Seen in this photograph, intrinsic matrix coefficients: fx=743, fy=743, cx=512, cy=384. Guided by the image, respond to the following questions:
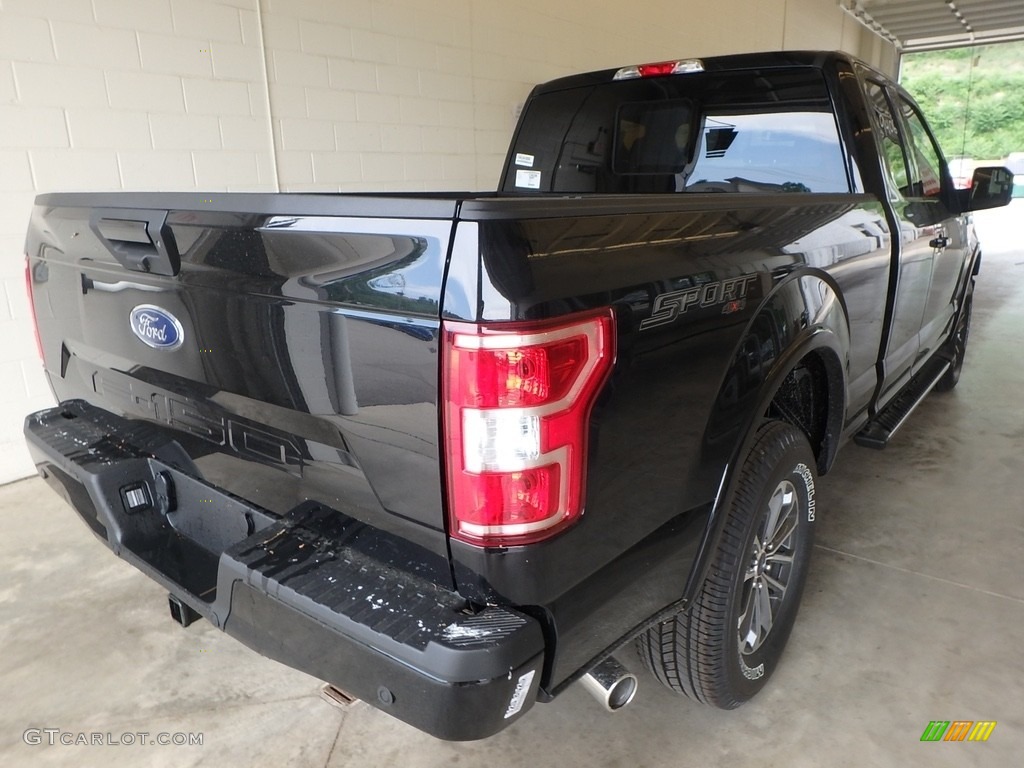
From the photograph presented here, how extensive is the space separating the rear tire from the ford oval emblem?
4.32ft

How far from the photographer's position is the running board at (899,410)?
10.3 ft

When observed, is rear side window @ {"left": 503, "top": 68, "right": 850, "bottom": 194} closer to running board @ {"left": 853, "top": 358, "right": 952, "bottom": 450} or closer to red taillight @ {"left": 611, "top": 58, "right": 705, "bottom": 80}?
red taillight @ {"left": 611, "top": 58, "right": 705, "bottom": 80}

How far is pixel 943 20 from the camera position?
1337 cm

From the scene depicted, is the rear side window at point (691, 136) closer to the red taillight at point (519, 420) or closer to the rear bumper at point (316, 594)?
the red taillight at point (519, 420)

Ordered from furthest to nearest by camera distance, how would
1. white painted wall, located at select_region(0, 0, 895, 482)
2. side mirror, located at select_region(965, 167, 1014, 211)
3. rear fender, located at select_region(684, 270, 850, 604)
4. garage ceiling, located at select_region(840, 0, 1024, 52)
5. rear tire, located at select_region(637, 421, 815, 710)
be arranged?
garage ceiling, located at select_region(840, 0, 1024, 52)
white painted wall, located at select_region(0, 0, 895, 482)
side mirror, located at select_region(965, 167, 1014, 211)
rear tire, located at select_region(637, 421, 815, 710)
rear fender, located at select_region(684, 270, 850, 604)

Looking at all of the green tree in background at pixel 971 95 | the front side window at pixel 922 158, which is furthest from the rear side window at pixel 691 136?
the green tree in background at pixel 971 95

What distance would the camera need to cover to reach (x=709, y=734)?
2.02 m

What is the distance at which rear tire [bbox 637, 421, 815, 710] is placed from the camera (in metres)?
1.78

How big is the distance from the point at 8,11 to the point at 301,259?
3.14 m

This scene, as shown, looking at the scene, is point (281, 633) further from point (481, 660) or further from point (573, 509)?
point (573, 509)

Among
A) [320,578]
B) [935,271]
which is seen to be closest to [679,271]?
[320,578]

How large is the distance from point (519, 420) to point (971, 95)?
2059 centimetres

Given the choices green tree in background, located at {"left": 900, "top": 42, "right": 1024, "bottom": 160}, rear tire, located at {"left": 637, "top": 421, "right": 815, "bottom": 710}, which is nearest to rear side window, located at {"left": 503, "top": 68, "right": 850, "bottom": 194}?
rear tire, located at {"left": 637, "top": 421, "right": 815, "bottom": 710}

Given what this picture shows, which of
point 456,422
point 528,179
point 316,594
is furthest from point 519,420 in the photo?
point 528,179
